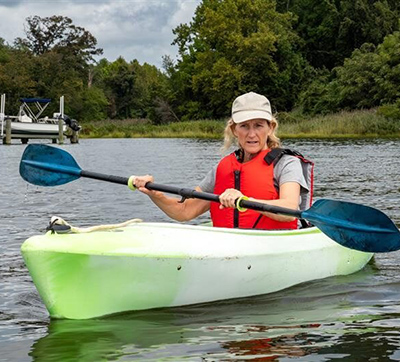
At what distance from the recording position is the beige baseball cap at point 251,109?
16.2ft

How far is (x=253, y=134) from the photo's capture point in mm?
5051

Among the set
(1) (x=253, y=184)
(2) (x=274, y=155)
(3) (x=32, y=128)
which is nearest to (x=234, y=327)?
(1) (x=253, y=184)

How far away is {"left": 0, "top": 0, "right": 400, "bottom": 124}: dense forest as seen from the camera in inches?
1948

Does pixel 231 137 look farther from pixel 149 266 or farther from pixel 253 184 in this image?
pixel 149 266

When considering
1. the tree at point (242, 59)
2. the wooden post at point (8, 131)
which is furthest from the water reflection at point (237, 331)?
the tree at point (242, 59)

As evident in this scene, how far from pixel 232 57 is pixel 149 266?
47477mm

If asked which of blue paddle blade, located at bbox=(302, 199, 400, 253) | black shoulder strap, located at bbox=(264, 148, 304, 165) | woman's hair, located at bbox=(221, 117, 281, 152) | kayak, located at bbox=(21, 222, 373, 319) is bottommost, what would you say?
kayak, located at bbox=(21, 222, 373, 319)

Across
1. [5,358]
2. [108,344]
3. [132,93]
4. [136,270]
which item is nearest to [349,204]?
[136,270]

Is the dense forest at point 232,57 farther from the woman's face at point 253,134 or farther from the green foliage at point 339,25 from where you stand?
the woman's face at point 253,134

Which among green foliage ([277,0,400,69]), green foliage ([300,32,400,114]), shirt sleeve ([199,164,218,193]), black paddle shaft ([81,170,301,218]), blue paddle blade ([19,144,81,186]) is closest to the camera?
black paddle shaft ([81,170,301,218])

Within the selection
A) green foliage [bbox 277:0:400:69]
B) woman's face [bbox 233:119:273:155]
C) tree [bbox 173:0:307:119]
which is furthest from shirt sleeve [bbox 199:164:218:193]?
green foliage [bbox 277:0:400:69]

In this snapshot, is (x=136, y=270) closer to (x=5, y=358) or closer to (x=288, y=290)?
(x=5, y=358)

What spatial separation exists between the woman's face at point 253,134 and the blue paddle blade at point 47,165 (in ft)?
4.04

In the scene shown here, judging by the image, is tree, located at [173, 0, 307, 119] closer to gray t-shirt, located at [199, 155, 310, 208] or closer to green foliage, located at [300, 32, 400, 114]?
green foliage, located at [300, 32, 400, 114]
